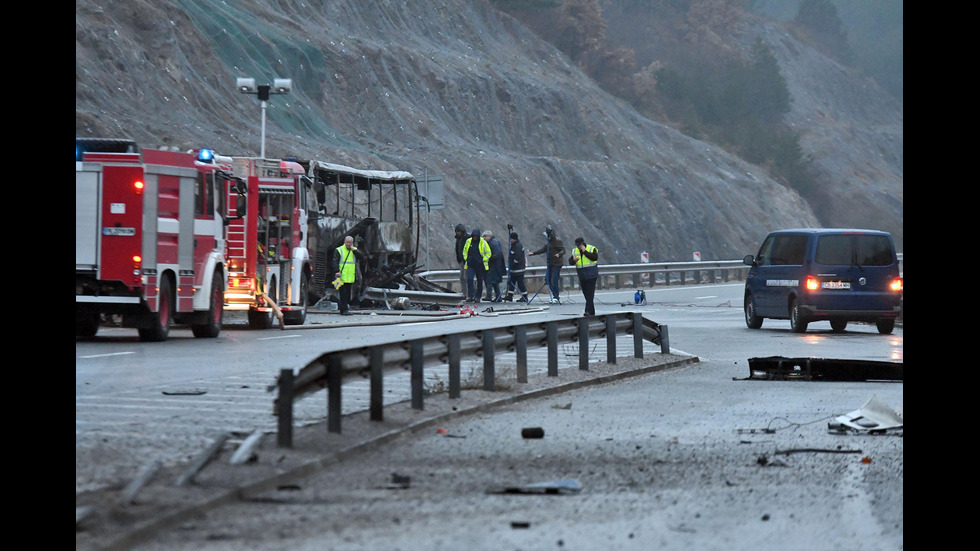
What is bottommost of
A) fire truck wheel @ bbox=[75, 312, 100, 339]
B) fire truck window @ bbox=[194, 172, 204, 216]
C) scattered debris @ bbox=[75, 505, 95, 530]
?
scattered debris @ bbox=[75, 505, 95, 530]

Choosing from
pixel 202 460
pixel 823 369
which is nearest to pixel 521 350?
pixel 823 369

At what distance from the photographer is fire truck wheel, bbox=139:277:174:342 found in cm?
2097

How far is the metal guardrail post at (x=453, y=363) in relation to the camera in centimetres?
1284

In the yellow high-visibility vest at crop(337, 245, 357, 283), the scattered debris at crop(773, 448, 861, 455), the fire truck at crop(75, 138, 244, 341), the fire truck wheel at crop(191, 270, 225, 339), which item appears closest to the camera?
the scattered debris at crop(773, 448, 861, 455)

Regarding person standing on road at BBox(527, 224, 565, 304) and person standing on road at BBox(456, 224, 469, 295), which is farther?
person standing on road at BBox(456, 224, 469, 295)

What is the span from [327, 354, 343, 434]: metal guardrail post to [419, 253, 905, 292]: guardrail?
29.1m

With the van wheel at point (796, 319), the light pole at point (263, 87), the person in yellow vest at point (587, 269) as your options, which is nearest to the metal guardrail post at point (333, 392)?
the van wheel at point (796, 319)

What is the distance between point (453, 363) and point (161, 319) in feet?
30.8

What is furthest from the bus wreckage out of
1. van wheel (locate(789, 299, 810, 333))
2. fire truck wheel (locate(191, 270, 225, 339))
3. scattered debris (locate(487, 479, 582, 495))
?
scattered debris (locate(487, 479, 582, 495))

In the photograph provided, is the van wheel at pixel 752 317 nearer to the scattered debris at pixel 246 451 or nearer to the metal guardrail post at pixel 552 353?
the metal guardrail post at pixel 552 353

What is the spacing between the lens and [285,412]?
30.4ft

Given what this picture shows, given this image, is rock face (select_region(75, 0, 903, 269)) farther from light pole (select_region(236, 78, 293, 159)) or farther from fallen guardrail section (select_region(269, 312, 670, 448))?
fallen guardrail section (select_region(269, 312, 670, 448))

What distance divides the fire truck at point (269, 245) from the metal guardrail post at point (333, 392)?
48.2ft
